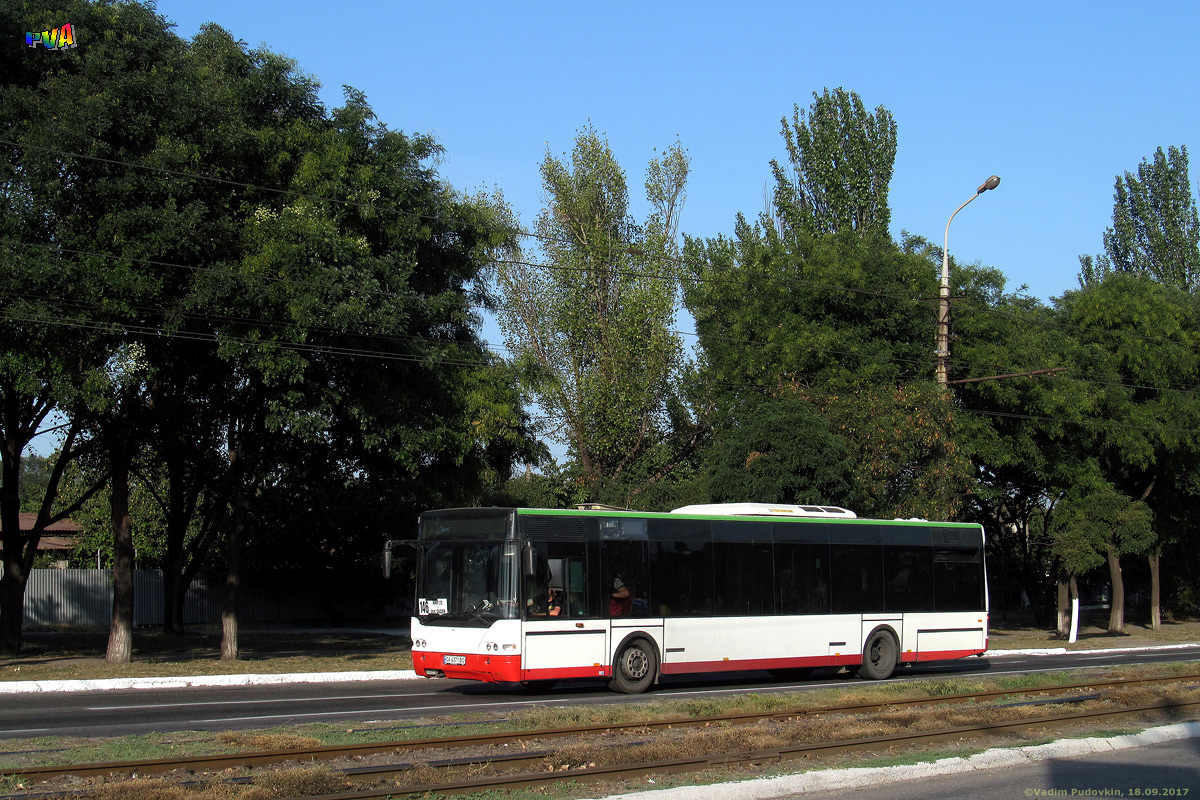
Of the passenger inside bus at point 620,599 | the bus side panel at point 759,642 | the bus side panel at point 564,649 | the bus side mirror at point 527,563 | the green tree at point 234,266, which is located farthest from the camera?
the green tree at point 234,266

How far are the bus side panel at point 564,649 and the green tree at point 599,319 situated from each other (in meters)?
22.8

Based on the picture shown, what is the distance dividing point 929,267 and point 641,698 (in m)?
24.1

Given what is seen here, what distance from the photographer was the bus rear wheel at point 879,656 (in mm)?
20281

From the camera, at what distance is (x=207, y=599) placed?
4028cm

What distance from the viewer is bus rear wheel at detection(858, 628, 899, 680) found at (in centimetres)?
2028

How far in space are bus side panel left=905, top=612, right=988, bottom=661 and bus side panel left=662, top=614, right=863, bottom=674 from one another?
6.15 feet

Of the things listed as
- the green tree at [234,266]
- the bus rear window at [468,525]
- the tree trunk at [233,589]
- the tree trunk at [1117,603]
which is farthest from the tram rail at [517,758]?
the tree trunk at [1117,603]

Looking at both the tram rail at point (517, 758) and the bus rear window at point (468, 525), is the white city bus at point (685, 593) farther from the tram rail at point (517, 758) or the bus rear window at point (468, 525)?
the tram rail at point (517, 758)

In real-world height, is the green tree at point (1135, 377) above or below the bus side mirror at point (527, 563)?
above

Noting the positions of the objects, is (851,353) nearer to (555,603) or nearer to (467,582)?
(555,603)

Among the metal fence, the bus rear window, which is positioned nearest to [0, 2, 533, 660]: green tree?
the bus rear window

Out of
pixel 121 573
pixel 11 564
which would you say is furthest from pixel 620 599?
pixel 11 564

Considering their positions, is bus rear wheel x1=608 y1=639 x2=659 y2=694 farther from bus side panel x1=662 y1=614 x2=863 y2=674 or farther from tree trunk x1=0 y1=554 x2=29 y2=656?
tree trunk x1=0 y1=554 x2=29 y2=656

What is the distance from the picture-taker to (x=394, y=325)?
19688mm
